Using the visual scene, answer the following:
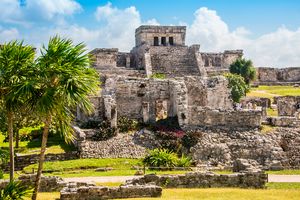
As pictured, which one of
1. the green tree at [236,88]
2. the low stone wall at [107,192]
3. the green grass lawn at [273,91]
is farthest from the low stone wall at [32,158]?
the green grass lawn at [273,91]

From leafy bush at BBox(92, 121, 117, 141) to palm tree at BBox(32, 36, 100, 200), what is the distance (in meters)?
14.6

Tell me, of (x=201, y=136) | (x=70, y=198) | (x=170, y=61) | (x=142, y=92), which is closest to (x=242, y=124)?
(x=201, y=136)

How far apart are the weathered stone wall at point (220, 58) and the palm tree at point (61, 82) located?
5382 cm

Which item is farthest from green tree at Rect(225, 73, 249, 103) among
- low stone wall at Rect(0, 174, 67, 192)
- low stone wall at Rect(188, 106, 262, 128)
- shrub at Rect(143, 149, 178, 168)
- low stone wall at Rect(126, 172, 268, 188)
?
low stone wall at Rect(0, 174, 67, 192)

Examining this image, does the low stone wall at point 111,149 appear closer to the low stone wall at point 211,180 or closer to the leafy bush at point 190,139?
the leafy bush at point 190,139

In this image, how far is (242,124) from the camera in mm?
34812

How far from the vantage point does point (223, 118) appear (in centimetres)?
3475

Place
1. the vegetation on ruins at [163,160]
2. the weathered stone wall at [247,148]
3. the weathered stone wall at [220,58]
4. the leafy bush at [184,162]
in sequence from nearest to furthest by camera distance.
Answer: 1. the vegetation on ruins at [163,160]
2. the leafy bush at [184,162]
3. the weathered stone wall at [247,148]
4. the weathered stone wall at [220,58]

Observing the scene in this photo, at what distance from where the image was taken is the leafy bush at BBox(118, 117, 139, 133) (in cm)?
3491

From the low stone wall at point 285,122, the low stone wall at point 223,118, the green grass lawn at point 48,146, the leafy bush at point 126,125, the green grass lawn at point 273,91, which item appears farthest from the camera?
the green grass lawn at point 273,91

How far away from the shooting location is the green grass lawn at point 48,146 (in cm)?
3138

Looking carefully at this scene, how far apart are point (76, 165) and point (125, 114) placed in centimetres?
839

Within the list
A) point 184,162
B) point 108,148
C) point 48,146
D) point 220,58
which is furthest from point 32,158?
point 220,58

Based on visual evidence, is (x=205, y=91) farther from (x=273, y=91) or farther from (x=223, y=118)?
(x=273, y=91)
